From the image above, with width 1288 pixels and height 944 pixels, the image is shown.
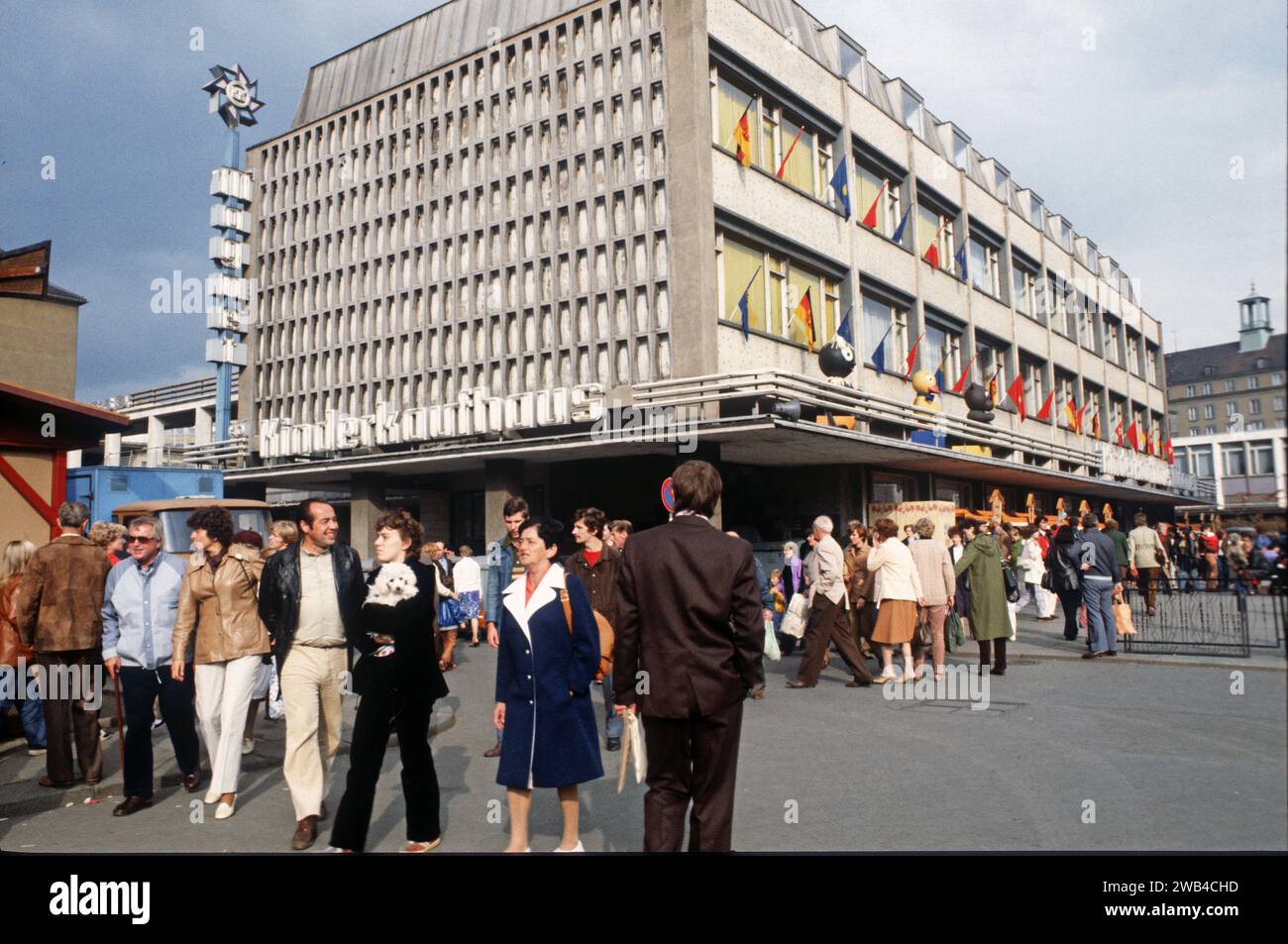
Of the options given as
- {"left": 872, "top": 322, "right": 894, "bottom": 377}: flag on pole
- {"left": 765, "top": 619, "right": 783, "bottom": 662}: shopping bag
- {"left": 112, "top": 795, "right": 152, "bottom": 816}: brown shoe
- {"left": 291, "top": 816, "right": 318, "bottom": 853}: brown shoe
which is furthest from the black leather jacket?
{"left": 872, "top": 322, "right": 894, "bottom": 377}: flag on pole

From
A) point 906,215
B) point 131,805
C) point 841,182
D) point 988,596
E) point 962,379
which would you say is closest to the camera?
point 131,805

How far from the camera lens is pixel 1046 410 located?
37.9 m

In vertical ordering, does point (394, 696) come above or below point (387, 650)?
below

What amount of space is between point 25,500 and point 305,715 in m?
5.48

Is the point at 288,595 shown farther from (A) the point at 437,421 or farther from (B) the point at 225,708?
(A) the point at 437,421

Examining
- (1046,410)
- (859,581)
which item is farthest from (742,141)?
(1046,410)

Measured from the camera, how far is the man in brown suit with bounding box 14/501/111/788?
23.0 ft

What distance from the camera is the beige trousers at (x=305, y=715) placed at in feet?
18.0

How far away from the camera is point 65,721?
7.01m

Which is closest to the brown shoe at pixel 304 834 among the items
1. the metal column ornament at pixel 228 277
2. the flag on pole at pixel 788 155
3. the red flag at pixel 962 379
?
the flag on pole at pixel 788 155

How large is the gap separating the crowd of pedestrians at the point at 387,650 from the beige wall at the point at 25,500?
1.30 meters

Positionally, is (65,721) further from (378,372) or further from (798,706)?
(378,372)
